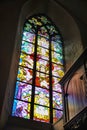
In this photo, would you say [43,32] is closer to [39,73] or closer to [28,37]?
[28,37]

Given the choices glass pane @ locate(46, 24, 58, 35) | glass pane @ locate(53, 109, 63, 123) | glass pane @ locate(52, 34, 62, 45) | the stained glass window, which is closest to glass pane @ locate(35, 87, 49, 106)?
the stained glass window

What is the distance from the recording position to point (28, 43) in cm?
652

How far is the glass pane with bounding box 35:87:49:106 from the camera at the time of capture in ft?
17.2

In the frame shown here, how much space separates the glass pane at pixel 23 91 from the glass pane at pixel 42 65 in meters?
0.73

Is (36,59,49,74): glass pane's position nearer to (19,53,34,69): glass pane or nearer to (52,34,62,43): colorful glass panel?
(19,53,34,69): glass pane

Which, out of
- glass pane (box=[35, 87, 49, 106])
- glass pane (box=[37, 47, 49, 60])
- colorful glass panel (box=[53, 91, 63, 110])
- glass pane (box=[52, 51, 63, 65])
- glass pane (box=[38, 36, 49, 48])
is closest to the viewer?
glass pane (box=[35, 87, 49, 106])

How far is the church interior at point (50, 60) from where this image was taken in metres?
3.46

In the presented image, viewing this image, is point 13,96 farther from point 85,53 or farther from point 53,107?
point 85,53

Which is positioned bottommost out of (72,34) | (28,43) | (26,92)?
(26,92)

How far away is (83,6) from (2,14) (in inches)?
112

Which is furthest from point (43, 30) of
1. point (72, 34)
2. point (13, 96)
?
point (13, 96)

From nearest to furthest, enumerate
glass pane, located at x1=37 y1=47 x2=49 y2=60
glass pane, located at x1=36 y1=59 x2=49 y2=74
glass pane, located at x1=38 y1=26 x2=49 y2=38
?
glass pane, located at x1=36 y1=59 x2=49 y2=74 < glass pane, located at x1=37 y1=47 x2=49 y2=60 < glass pane, located at x1=38 y1=26 x2=49 y2=38

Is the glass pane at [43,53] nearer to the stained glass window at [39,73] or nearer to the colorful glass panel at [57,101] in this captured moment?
the stained glass window at [39,73]

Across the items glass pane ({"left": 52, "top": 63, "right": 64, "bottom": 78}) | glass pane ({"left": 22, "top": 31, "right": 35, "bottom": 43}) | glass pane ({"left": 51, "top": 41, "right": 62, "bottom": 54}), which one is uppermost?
glass pane ({"left": 22, "top": 31, "right": 35, "bottom": 43})
